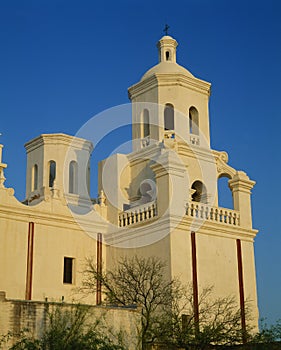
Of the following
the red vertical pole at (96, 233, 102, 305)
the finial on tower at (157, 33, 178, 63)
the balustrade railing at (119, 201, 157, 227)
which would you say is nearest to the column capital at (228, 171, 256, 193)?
the balustrade railing at (119, 201, 157, 227)

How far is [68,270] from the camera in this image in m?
28.8

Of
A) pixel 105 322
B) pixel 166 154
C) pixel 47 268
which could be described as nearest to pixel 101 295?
pixel 47 268

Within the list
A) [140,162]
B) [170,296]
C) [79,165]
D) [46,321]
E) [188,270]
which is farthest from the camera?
[79,165]

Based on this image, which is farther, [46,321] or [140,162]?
[140,162]

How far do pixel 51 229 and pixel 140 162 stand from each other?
5.78 m

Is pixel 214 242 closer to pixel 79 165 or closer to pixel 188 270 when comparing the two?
pixel 188 270

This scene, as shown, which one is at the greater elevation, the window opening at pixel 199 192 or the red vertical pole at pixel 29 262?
the window opening at pixel 199 192

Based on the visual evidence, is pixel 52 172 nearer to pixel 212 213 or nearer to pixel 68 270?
pixel 68 270

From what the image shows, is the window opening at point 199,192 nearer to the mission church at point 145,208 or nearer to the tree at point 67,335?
the mission church at point 145,208

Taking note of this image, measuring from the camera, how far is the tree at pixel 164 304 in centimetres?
2266

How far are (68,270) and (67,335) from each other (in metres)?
9.26

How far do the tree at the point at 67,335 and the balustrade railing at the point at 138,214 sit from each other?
8.79 meters

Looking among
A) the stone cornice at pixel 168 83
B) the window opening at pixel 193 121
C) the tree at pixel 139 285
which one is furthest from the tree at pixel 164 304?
the stone cornice at pixel 168 83

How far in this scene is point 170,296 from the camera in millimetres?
25562
